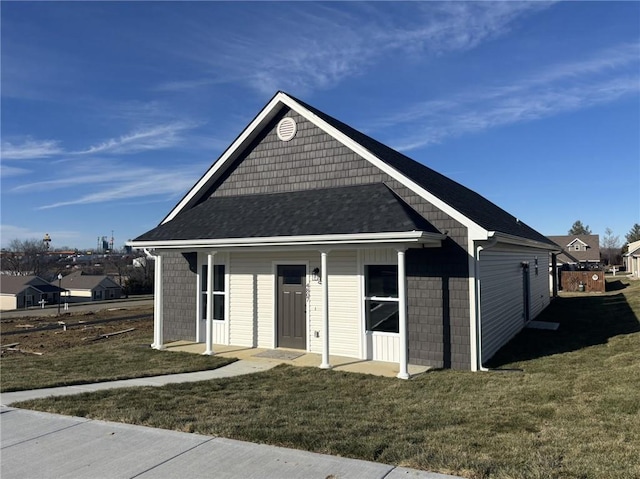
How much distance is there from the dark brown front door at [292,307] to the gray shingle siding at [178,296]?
2.98 metres

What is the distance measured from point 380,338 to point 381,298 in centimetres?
93

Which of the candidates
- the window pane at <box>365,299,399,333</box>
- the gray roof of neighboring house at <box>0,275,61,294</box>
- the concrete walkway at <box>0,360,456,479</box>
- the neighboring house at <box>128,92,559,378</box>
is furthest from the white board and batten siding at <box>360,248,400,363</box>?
the gray roof of neighboring house at <box>0,275,61,294</box>

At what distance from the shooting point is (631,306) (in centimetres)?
1922

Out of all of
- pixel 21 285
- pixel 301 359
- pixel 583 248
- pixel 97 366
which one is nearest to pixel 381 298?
pixel 301 359

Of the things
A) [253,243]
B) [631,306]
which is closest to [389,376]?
[253,243]

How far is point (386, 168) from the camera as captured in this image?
10883 mm

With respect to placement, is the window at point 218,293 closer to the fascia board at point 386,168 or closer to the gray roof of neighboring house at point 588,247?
the fascia board at point 386,168

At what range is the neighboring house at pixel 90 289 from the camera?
69.9m

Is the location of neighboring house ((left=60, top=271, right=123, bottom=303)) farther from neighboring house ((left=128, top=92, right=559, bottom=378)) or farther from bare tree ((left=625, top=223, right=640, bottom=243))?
bare tree ((left=625, top=223, right=640, bottom=243))

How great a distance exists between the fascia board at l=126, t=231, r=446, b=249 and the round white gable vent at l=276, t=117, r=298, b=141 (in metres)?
3.56

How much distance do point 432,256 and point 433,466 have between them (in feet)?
19.6

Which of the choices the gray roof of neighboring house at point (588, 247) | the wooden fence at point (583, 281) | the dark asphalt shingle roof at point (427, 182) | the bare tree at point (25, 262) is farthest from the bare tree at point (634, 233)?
the bare tree at point (25, 262)

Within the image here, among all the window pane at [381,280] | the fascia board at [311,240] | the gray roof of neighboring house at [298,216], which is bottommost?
the window pane at [381,280]

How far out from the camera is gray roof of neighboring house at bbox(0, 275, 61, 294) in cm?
6362
